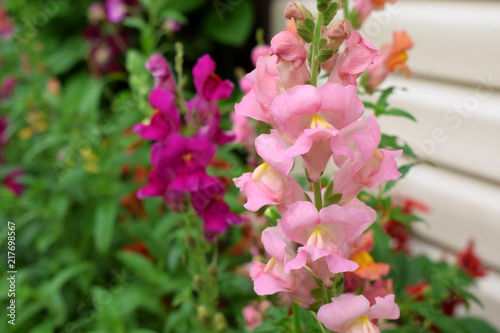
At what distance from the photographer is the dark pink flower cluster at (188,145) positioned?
896 millimetres

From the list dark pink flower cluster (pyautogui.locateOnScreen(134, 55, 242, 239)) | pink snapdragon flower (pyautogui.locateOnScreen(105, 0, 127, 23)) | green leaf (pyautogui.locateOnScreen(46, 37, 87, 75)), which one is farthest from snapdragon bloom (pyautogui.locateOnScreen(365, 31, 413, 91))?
green leaf (pyautogui.locateOnScreen(46, 37, 87, 75))

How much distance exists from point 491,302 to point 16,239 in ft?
4.90

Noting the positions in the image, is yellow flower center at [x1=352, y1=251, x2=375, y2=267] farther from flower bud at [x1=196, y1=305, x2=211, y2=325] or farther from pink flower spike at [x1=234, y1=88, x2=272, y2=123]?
flower bud at [x1=196, y1=305, x2=211, y2=325]

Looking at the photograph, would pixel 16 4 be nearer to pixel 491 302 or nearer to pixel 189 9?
pixel 189 9

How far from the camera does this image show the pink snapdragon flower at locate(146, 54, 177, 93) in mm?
929

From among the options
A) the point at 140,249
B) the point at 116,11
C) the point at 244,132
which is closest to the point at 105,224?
the point at 140,249

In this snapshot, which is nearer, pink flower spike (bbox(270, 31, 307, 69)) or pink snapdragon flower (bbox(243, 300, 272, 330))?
pink flower spike (bbox(270, 31, 307, 69))

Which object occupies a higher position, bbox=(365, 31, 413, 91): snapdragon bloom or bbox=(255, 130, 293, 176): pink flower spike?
bbox=(255, 130, 293, 176): pink flower spike

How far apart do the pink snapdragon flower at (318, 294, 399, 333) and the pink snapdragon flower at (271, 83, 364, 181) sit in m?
0.17

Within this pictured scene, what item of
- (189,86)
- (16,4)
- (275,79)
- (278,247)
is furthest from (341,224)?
(189,86)

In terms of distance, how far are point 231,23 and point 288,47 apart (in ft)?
6.86

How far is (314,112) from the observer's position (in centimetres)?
57

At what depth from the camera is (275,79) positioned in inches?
24.6

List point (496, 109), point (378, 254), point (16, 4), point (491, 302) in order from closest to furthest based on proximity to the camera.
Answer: point (378, 254)
point (496, 109)
point (491, 302)
point (16, 4)
